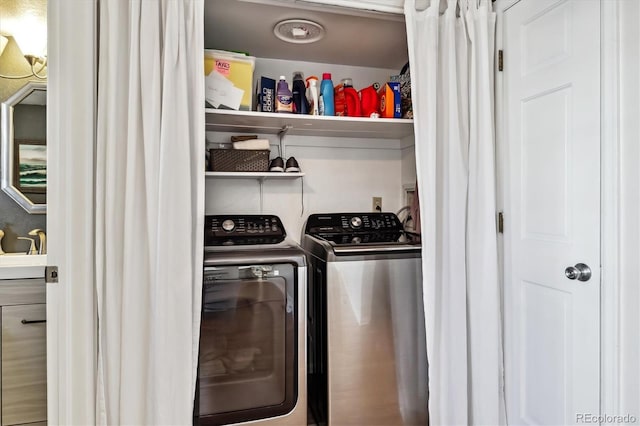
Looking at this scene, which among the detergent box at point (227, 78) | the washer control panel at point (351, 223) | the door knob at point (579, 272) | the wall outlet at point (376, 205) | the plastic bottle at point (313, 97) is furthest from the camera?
the wall outlet at point (376, 205)

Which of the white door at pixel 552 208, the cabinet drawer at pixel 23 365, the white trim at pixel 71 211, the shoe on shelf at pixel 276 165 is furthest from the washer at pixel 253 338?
the white door at pixel 552 208

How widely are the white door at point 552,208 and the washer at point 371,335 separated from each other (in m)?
0.43

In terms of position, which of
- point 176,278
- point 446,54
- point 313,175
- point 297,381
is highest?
point 446,54

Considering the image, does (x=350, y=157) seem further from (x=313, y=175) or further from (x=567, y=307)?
(x=567, y=307)

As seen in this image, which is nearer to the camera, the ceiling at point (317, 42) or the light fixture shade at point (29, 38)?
the ceiling at point (317, 42)

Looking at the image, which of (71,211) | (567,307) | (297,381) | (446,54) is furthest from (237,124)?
(567,307)

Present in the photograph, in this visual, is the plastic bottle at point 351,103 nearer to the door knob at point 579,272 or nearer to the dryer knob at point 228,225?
the dryer knob at point 228,225

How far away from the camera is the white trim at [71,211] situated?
4.52 feet

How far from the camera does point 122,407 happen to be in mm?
1398

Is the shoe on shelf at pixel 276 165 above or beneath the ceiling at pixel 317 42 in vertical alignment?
beneath

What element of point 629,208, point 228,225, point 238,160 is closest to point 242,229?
point 228,225

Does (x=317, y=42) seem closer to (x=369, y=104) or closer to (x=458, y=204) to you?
(x=369, y=104)

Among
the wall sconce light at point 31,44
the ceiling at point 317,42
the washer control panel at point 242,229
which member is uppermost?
the ceiling at point 317,42

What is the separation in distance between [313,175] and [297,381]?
1.27m
